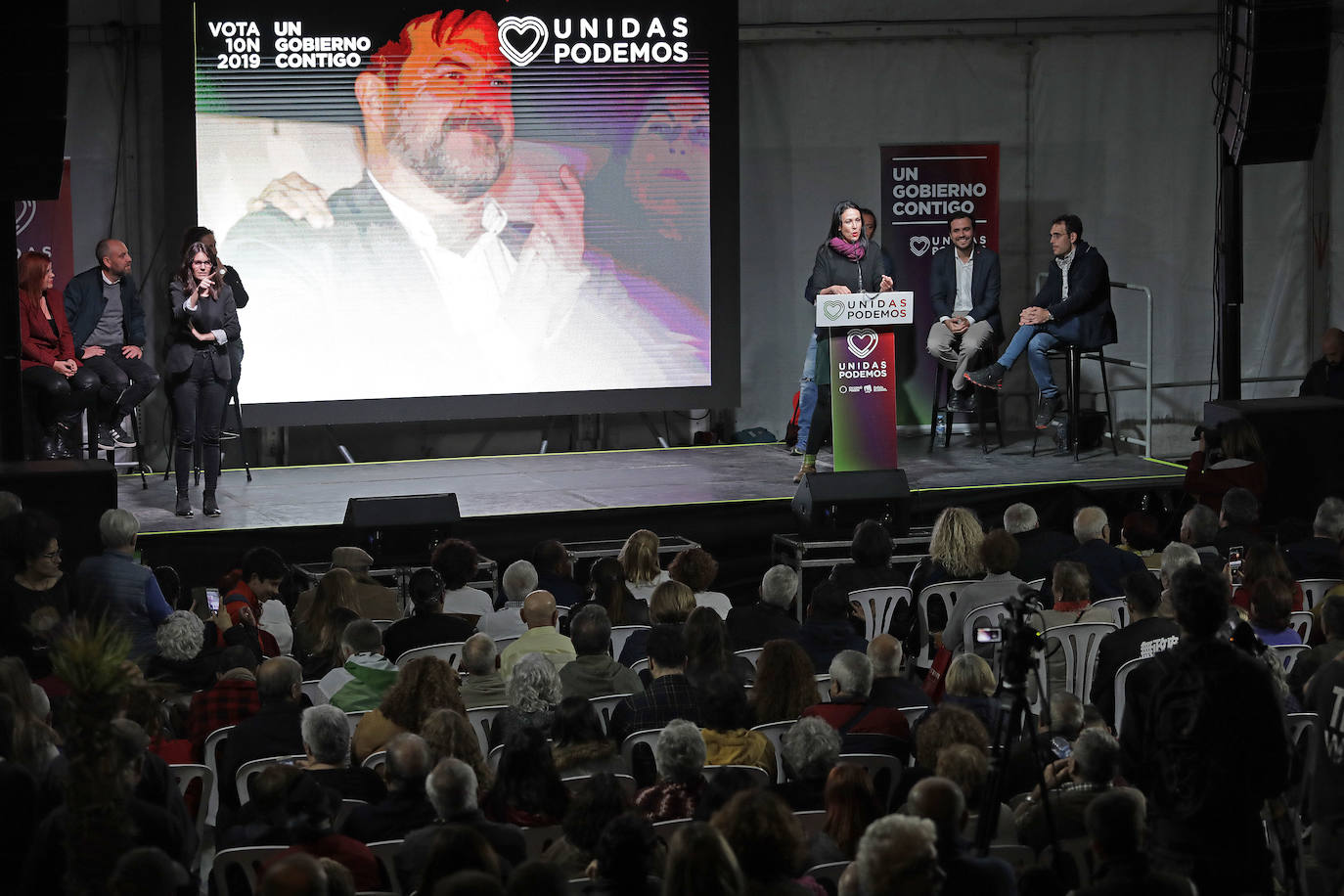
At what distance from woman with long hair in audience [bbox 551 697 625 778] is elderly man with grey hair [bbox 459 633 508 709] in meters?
0.78

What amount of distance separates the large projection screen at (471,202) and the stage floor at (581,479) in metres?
0.55

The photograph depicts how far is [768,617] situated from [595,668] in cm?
104

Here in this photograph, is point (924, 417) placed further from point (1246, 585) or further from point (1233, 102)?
point (1246, 585)

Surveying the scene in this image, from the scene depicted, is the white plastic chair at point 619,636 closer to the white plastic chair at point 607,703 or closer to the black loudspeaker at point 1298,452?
the white plastic chair at point 607,703

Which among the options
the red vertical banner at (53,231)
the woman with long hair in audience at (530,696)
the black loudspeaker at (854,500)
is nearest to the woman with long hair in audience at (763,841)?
the woman with long hair in audience at (530,696)

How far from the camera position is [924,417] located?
1186cm

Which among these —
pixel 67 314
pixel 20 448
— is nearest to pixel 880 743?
pixel 20 448

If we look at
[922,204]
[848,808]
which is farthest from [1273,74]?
[848,808]

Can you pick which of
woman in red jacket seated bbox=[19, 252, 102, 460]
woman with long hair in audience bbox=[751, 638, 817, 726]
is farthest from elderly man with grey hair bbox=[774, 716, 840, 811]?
woman in red jacket seated bbox=[19, 252, 102, 460]

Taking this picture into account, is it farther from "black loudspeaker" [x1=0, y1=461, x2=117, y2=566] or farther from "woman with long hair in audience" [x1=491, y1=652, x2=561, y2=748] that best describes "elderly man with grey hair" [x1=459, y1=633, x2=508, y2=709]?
"black loudspeaker" [x1=0, y1=461, x2=117, y2=566]

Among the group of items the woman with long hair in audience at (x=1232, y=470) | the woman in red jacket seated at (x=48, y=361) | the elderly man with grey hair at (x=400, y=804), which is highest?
the woman in red jacket seated at (x=48, y=361)

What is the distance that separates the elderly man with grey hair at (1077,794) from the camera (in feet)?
13.0

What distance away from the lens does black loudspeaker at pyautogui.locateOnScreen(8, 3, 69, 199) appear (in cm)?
703

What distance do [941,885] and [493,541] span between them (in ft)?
17.9
